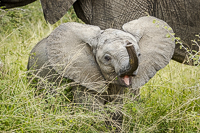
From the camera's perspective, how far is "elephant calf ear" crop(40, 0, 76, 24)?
11.9ft

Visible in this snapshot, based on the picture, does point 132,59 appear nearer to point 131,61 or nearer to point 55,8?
point 131,61

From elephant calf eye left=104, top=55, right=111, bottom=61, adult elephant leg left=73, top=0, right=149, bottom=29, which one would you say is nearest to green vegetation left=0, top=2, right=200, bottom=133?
elephant calf eye left=104, top=55, right=111, bottom=61

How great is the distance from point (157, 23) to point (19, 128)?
1407 millimetres

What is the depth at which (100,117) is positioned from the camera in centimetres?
302

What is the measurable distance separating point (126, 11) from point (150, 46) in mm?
463

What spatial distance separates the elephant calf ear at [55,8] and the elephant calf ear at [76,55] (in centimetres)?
39

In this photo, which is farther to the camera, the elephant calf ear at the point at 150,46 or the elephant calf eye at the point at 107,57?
the elephant calf ear at the point at 150,46

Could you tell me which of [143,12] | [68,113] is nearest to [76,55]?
[68,113]

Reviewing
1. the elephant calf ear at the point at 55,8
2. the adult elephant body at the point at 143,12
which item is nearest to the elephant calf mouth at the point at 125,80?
the adult elephant body at the point at 143,12

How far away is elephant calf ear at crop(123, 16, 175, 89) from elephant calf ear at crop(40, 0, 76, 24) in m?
0.62

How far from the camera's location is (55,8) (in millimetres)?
3682

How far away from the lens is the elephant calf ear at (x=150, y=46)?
3.26 metres

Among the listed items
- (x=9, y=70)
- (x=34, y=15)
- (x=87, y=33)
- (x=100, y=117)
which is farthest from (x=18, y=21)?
(x=100, y=117)

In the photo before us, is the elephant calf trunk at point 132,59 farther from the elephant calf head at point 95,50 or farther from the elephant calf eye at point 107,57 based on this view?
the elephant calf head at point 95,50
